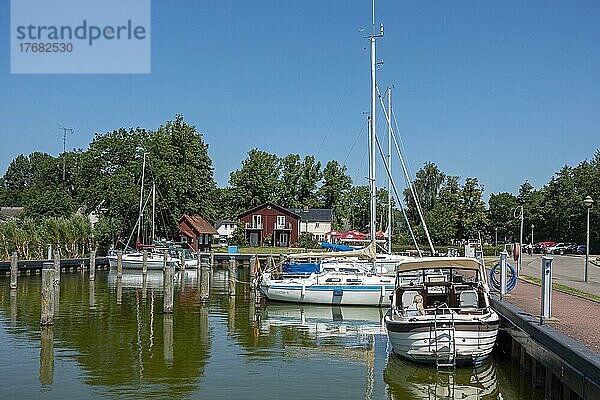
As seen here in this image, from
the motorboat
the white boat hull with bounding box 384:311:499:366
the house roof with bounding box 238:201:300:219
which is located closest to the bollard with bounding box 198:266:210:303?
the motorboat

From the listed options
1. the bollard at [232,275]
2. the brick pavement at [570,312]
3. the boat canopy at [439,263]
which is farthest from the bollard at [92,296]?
the brick pavement at [570,312]

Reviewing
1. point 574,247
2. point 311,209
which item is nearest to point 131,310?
point 574,247

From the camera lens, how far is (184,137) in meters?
91.6

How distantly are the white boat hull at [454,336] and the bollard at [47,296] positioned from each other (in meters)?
12.5

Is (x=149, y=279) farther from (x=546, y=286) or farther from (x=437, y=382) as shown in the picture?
(x=546, y=286)

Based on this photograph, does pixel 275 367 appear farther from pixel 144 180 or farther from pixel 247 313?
pixel 144 180

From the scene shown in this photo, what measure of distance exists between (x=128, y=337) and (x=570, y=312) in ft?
48.3

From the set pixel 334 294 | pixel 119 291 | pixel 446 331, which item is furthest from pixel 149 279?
pixel 446 331

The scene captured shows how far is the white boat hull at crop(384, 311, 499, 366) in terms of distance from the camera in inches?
775

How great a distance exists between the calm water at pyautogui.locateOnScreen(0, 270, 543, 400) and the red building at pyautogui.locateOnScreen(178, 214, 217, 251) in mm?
51733

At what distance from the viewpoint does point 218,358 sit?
75.3 feet

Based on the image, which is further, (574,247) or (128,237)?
(574,247)

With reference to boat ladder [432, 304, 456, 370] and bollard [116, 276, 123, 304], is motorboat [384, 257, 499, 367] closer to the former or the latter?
boat ladder [432, 304, 456, 370]

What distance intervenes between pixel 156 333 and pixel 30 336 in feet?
14.2
